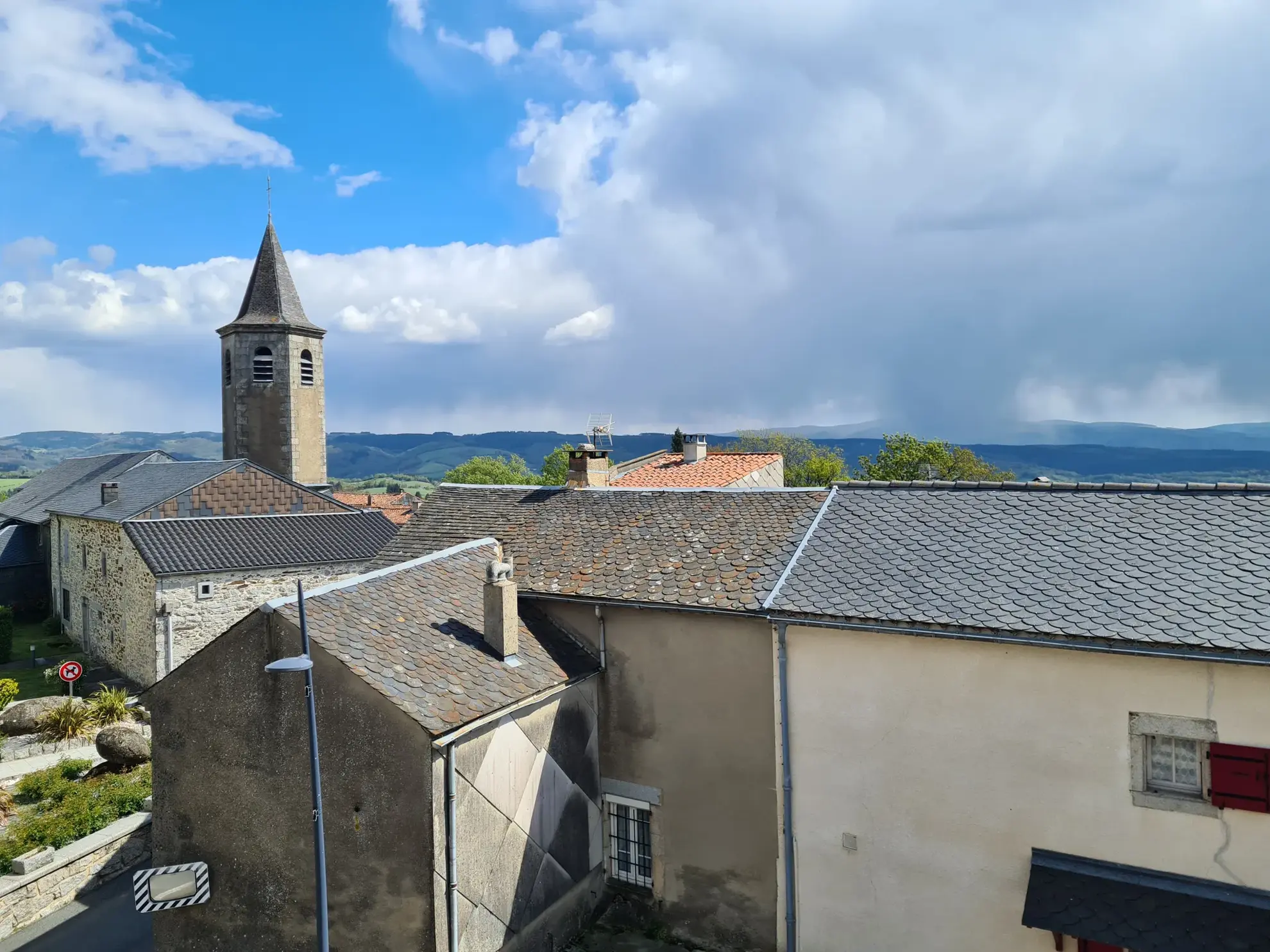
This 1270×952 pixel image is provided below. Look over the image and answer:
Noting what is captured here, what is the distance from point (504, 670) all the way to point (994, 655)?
6742mm

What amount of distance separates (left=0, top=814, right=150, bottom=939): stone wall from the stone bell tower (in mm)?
23919

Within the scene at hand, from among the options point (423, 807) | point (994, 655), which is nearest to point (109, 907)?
point (423, 807)

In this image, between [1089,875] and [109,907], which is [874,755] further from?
[109,907]

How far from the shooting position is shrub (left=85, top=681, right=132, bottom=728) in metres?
21.0

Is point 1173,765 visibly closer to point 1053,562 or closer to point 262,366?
point 1053,562

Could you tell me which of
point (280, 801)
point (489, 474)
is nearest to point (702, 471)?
point (280, 801)

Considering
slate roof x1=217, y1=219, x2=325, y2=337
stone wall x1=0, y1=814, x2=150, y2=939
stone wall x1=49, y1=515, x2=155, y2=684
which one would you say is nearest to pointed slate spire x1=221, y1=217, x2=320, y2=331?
slate roof x1=217, y1=219, x2=325, y2=337

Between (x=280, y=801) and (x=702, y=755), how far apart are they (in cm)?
609

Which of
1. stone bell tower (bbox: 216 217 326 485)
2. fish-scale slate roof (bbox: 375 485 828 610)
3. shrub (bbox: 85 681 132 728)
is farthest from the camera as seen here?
stone bell tower (bbox: 216 217 326 485)

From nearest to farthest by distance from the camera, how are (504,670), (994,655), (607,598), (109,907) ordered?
1. (994,655)
2. (504,670)
3. (607,598)
4. (109,907)

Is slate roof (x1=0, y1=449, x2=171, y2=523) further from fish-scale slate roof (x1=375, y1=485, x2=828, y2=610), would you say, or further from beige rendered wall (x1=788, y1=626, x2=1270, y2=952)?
beige rendered wall (x1=788, y1=626, x2=1270, y2=952)

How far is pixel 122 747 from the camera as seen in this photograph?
59.3 feet

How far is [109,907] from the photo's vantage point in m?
14.1

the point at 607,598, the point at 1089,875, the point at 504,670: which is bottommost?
the point at 1089,875
